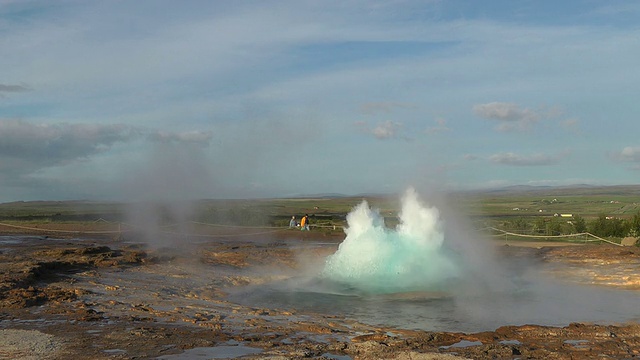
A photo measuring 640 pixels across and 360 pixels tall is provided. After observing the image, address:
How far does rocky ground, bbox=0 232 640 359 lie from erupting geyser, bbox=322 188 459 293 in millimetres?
1909

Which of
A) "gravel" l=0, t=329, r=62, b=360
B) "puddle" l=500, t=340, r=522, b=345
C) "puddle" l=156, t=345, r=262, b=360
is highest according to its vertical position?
"gravel" l=0, t=329, r=62, b=360

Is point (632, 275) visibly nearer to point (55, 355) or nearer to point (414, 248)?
point (414, 248)

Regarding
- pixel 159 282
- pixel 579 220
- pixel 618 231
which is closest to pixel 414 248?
pixel 159 282

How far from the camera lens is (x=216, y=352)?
20.7 feet

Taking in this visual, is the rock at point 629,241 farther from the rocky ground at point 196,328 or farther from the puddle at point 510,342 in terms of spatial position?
the puddle at point 510,342

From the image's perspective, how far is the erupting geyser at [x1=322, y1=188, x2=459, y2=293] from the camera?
1265 cm

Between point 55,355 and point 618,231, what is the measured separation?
2061 centimetres

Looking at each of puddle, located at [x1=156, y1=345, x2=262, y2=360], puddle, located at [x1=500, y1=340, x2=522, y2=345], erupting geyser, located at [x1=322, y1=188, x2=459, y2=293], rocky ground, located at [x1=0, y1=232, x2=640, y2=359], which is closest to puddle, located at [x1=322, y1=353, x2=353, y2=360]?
rocky ground, located at [x1=0, y1=232, x2=640, y2=359]

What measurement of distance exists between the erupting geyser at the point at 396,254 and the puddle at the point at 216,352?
5729mm

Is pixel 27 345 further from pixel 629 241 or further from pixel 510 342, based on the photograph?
pixel 629 241

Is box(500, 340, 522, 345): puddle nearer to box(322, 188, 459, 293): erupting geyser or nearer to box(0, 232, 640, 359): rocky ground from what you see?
box(0, 232, 640, 359): rocky ground

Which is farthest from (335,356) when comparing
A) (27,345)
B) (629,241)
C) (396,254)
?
(629,241)

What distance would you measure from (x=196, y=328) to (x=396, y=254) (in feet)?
21.6

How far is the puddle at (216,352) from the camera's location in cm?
607
